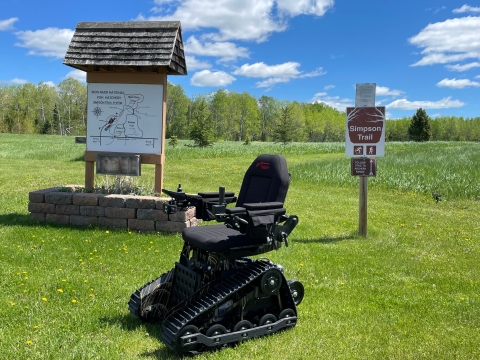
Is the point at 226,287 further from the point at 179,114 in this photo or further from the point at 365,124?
the point at 179,114

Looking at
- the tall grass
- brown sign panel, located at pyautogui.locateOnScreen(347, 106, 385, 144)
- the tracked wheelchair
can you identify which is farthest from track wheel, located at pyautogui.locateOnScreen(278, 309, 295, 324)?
the tall grass

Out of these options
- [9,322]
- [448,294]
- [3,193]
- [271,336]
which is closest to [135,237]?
[9,322]

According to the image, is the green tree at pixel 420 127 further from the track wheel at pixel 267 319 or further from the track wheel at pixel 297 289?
the track wheel at pixel 267 319

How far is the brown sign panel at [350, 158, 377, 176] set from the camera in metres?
7.62

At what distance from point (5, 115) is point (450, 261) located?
75.2m

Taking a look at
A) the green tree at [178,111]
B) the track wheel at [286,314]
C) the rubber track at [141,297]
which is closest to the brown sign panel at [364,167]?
the track wheel at [286,314]

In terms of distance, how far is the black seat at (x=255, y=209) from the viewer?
375 cm

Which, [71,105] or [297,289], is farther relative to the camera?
[71,105]

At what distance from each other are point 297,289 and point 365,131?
4.12m

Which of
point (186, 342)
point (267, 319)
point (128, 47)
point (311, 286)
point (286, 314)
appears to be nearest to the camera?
point (186, 342)

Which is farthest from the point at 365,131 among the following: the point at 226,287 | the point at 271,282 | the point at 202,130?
the point at 202,130

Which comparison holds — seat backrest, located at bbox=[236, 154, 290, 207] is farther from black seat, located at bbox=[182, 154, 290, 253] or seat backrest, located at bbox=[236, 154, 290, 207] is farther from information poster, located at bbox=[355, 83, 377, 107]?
information poster, located at bbox=[355, 83, 377, 107]

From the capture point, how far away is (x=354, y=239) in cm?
769

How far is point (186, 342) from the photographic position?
340cm
